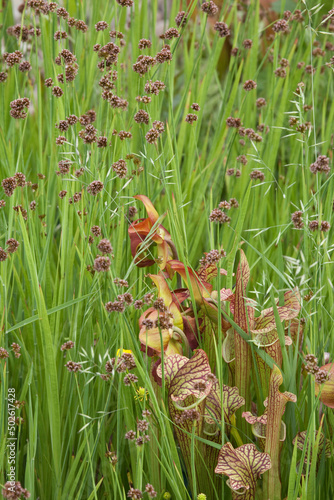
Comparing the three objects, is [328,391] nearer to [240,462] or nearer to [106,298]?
[240,462]

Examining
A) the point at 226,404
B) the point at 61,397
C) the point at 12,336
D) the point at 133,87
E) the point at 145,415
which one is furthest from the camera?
the point at 133,87

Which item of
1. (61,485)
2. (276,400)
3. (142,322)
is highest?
(142,322)

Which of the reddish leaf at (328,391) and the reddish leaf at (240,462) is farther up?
the reddish leaf at (328,391)

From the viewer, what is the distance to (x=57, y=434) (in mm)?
889

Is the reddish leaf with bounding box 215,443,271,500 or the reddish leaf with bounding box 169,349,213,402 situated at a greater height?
the reddish leaf with bounding box 169,349,213,402

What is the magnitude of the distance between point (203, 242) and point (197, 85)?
544mm

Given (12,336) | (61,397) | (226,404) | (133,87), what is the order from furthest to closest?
(133,87)
(12,336)
(61,397)
(226,404)

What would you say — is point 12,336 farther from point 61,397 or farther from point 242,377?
point 242,377

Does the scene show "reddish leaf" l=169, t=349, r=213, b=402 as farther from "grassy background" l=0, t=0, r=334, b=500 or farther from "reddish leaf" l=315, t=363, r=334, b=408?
"reddish leaf" l=315, t=363, r=334, b=408

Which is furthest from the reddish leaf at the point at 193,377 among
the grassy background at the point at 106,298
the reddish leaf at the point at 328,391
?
the reddish leaf at the point at 328,391

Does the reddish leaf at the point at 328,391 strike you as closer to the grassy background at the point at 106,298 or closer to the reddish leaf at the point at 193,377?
the grassy background at the point at 106,298

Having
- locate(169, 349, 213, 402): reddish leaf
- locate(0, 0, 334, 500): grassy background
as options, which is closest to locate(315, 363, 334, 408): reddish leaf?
locate(0, 0, 334, 500): grassy background

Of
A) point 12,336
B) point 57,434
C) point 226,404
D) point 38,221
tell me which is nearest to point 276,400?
point 226,404

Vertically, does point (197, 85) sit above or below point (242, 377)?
above
